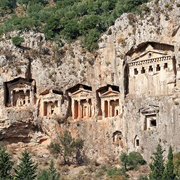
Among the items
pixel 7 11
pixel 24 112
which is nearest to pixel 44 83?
pixel 24 112

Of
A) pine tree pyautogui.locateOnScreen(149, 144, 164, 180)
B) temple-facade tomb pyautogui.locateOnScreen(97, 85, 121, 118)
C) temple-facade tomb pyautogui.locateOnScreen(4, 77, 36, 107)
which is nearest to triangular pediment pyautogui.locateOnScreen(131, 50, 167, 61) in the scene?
temple-facade tomb pyautogui.locateOnScreen(97, 85, 121, 118)

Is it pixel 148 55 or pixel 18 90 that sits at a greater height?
pixel 148 55

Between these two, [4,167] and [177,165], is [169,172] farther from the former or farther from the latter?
[4,167]

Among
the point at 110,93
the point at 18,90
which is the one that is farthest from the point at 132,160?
the point at 18,90

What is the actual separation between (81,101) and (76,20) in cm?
862

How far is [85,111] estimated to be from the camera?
59.2 meters

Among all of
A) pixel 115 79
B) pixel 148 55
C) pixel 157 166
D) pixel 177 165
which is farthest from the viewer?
pixel 115 79

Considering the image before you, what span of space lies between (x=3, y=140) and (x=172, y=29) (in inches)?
761

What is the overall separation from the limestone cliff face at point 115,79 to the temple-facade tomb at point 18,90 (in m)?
0.41

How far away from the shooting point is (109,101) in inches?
2265

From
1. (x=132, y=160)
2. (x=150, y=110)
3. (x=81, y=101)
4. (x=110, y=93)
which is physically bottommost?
(x=132, y=160)

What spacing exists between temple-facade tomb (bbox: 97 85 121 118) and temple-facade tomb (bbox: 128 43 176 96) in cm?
166

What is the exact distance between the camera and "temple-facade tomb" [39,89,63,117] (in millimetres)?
59094

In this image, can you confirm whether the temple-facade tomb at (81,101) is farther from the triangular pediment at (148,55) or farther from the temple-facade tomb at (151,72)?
the triangular pediment at (148,55)
